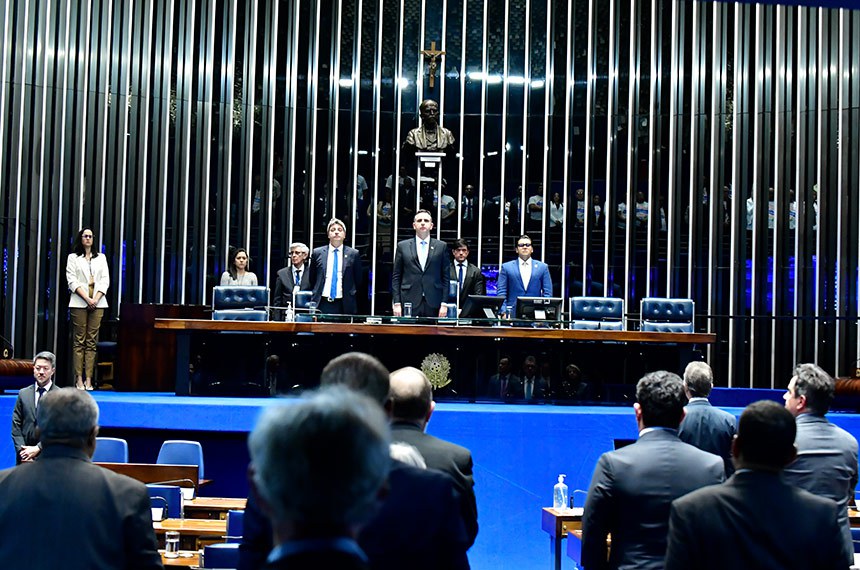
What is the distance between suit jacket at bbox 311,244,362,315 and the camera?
8.61m

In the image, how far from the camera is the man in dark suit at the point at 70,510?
2572 mm

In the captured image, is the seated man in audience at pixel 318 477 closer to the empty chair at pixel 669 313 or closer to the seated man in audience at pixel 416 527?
the seated man in audience at pixel 416 527

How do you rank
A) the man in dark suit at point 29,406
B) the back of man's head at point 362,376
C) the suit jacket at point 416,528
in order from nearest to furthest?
1. the suit jacket at point 416,528
2. the back of man's head at point 362,376
3. the man in dark suit at point 29,406

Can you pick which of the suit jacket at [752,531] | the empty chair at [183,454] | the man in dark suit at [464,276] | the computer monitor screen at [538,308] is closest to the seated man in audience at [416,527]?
the suit jacket at [752,531]

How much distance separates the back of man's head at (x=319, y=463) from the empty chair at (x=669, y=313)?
760cm

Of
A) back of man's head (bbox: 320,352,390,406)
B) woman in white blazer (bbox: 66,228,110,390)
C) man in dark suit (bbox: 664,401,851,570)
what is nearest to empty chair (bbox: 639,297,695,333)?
woman in white blazer (bbox: 66,228,110,390)

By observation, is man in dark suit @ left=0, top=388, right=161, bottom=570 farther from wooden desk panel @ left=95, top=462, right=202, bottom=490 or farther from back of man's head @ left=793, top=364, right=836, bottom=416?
wooden desk panel @ left=95, top=462, right=202, bottom=490

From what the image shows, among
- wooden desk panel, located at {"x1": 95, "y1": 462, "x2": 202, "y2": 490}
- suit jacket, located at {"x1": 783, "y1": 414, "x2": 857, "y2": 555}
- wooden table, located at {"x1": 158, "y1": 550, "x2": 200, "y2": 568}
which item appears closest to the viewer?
suit jacket, located at {"x1": 783, "y1": 414, "x2": 857, "y2": 555}

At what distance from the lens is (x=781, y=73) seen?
11.6 metres

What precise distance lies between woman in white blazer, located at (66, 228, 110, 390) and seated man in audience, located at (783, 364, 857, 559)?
730cm

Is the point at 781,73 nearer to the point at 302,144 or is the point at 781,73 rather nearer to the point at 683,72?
the point at 683,72

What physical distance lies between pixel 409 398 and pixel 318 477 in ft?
4.30

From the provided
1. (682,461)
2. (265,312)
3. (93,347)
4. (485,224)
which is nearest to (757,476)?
(682,461)

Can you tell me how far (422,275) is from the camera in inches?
336
